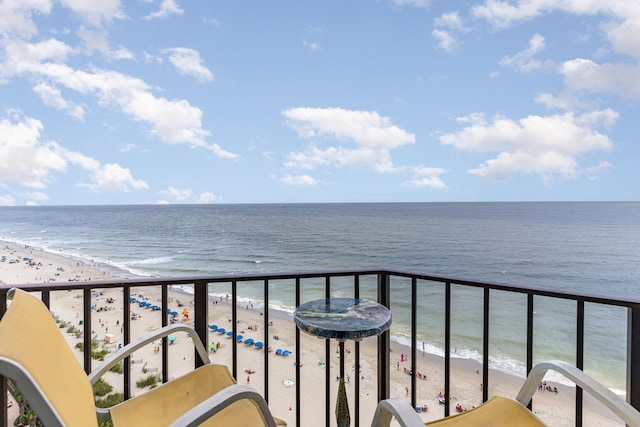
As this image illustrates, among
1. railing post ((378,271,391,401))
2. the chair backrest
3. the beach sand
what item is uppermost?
the chair backrest

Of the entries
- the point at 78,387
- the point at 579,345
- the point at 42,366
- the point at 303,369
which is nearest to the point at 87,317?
the point at 78,387

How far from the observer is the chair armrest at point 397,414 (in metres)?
0.85

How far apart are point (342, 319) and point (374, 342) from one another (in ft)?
30.0

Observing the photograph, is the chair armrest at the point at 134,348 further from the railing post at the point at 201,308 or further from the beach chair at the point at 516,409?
the beach chair at the point at 516,409

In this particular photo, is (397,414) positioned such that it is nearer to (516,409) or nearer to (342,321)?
(342,321)

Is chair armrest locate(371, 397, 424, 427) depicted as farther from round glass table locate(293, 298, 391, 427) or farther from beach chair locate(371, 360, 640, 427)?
round glass table locate(293, 298, 391, 427)

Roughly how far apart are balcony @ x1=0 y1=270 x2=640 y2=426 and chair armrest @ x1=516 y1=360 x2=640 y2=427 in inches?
12.1

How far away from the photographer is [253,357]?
845 cm

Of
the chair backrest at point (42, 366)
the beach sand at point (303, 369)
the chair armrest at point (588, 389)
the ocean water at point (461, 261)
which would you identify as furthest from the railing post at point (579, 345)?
the beach sand at point (303, 369)

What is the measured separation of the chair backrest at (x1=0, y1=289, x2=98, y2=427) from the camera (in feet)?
2.02

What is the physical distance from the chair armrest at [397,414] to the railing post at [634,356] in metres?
1.05

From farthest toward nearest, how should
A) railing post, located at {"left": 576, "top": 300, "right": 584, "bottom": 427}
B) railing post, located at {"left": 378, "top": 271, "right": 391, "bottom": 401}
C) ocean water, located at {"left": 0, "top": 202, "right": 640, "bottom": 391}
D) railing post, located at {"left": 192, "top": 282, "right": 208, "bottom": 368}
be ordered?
ocean water, located at {"left": 0, "top": 202, "right": 640, "bottom": 391}
railing post, located at {"left": 378, "top": 271, "right": 391, "bottom": 401}
railing post, located at {"left": 192, "top": 282, "right": 208, "bottom": 368}
railing post, located at {"left": 576, "top": 300, "right": 584, "bottom": 427}

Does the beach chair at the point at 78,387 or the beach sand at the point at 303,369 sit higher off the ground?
the beach chair at the point at 78,387

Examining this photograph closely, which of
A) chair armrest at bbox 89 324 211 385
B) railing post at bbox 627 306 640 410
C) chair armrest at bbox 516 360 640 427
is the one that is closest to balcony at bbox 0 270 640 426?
railing post at bbox 627 306 640 410
